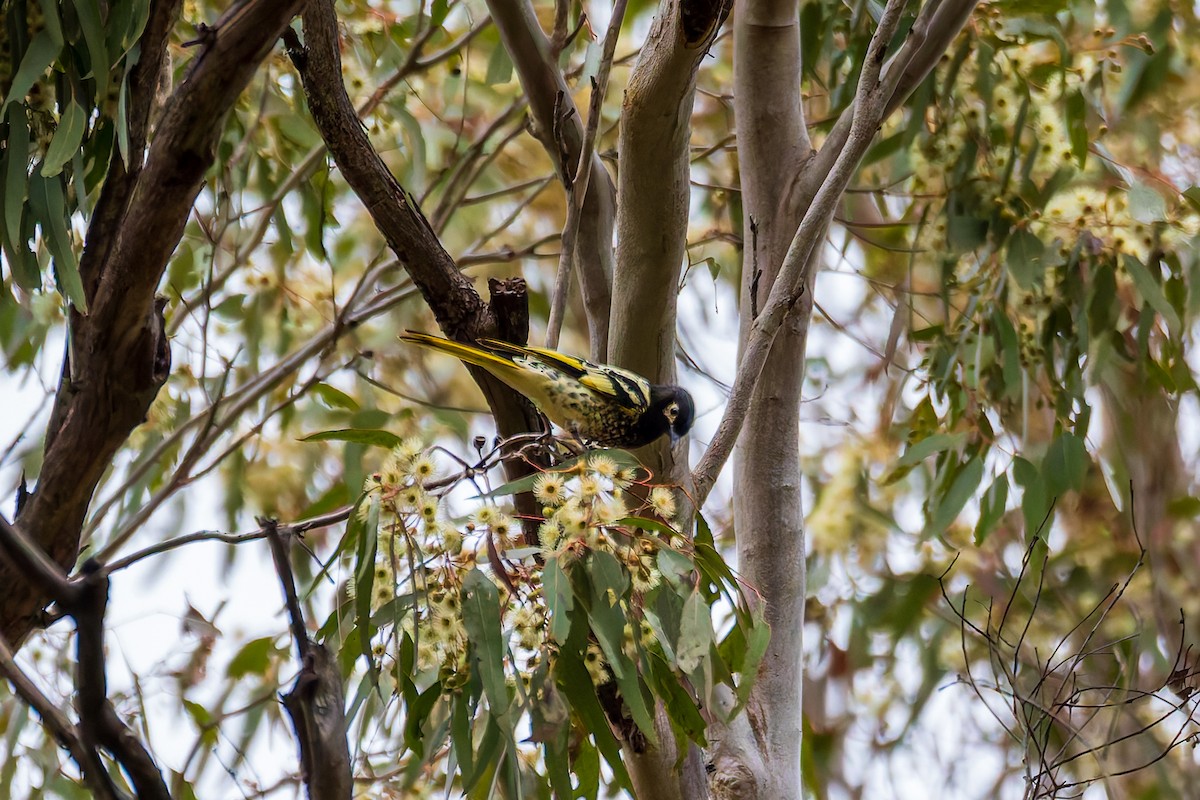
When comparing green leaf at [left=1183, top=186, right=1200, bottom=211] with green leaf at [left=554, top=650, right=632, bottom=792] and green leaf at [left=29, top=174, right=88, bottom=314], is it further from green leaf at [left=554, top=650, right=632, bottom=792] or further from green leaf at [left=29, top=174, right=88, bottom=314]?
green leaf at [left=29, top=174, right=88, bottom=314]

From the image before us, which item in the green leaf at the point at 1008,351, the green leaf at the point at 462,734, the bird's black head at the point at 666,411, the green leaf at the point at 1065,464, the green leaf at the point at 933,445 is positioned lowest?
the green leaf at the point at 462,734

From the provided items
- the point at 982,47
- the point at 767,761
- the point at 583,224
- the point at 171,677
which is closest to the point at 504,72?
the point at 583,224

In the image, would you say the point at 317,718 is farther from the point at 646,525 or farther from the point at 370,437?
the point at 370,437

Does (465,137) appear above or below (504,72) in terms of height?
above

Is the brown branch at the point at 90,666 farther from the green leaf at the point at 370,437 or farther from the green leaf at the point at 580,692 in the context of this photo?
the green leaf at the point at 370,437

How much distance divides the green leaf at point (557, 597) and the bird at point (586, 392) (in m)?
0.69

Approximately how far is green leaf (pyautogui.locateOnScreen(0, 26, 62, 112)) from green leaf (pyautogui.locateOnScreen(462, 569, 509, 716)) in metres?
0.95

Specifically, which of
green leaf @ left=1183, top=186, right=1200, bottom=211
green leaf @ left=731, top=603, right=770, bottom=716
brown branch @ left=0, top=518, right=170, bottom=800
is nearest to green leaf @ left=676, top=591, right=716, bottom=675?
green leaf @ left=731, top=603, right=770, bottom=716

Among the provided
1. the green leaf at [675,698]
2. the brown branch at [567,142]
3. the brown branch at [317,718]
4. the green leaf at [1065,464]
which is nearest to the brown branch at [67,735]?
the brown branch at [317,718]

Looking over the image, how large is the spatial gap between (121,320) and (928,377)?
188 centimetres

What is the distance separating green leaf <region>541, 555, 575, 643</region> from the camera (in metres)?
1.48

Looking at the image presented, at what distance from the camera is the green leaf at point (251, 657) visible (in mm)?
2740

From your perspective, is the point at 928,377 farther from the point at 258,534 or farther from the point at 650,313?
the point at 258,534

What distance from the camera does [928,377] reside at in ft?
9.83
